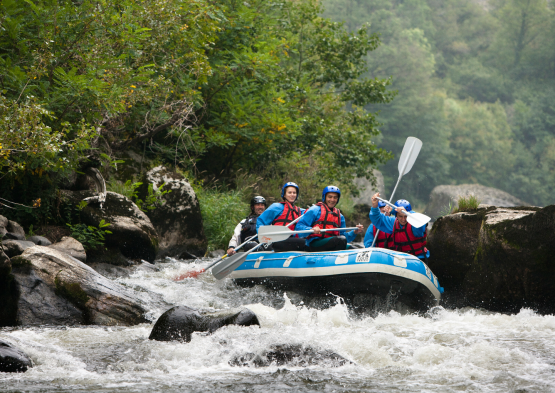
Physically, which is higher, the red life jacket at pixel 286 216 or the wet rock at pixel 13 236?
the red life jacket at pixel 286 216

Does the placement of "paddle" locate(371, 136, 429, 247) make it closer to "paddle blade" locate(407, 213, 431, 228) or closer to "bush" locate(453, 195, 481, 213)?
"bush" locate(453, 195, 481, 213)

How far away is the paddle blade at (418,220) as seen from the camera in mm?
5840

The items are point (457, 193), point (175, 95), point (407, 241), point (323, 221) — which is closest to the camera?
point (407, 241)

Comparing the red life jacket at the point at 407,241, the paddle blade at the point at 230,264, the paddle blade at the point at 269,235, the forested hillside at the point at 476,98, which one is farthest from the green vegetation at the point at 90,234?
the forested hillside at the point at 476,98

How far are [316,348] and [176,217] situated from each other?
5359 mm

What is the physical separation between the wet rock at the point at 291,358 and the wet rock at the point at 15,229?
3660mm

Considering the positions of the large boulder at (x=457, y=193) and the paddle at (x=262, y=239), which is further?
the large boulder at (x=457, y=193)

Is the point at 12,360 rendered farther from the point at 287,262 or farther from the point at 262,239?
the point at 262,239

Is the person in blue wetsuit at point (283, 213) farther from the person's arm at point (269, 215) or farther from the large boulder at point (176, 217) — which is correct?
the large boulder at point (176, 217)

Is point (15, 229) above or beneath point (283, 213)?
beneath

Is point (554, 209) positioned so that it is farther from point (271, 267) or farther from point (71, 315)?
point (71, 315)

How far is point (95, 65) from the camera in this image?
21.1 feet


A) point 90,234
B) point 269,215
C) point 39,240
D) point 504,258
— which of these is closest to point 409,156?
point 269,215

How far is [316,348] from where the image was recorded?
3.90m
